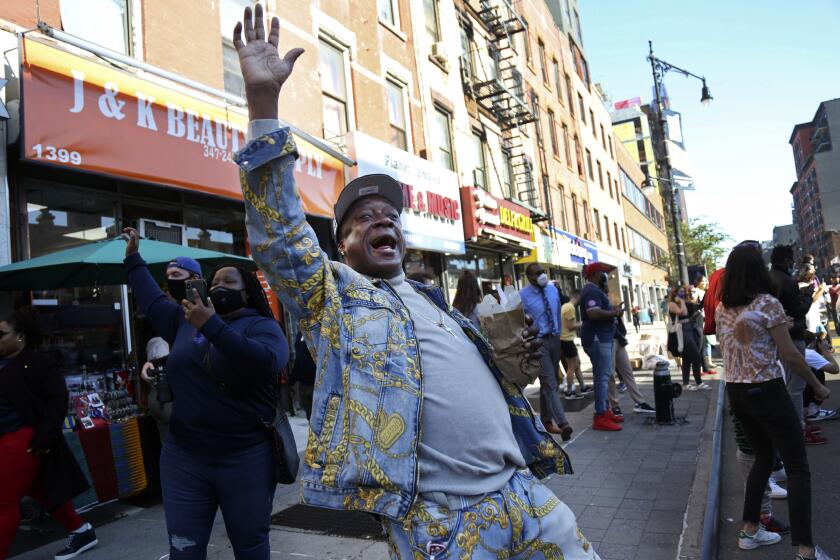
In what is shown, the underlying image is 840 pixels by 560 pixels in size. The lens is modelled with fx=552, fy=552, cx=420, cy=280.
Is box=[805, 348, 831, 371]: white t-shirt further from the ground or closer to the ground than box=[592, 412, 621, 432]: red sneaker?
further from the ground

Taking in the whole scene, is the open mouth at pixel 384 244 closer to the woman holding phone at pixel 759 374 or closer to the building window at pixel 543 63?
the woman holding phone at pixel 759 374

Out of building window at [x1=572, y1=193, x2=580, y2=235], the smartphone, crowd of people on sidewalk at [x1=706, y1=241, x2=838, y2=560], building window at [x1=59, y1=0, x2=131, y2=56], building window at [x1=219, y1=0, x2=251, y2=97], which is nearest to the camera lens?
the smartphone

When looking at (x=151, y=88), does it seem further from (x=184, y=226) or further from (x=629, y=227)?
(x=629, y=227)

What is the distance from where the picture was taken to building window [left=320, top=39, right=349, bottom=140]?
10766 mm

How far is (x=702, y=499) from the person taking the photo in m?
4.28

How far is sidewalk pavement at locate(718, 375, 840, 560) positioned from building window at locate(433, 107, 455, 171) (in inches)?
389

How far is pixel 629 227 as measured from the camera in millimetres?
36000

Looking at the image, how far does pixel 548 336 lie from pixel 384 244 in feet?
18.0

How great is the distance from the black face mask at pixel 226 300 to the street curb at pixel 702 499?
9.94 feet

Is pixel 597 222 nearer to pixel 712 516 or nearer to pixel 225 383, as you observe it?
pixel 712 516

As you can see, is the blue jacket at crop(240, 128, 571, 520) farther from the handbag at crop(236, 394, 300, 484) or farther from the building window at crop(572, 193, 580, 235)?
the building window at crop(572, 193, 580, 235)

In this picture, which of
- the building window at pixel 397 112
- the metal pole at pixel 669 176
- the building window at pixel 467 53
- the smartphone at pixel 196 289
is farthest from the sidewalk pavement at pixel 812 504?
the building window at pixel 467 53

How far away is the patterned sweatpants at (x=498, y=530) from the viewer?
1530 mm

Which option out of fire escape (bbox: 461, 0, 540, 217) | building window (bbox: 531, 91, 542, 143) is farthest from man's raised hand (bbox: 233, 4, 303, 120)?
building window (bbox: 531, 91, 542, 143)
